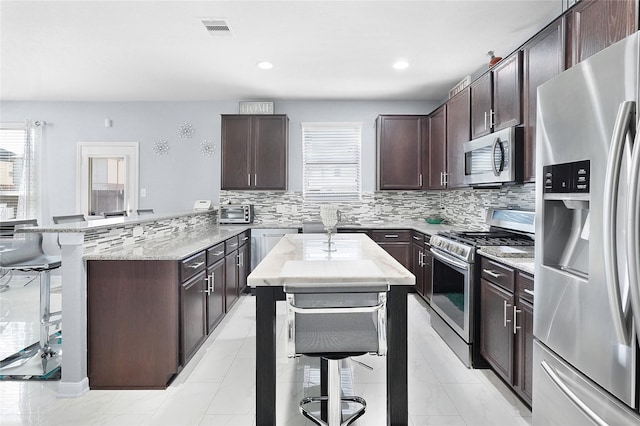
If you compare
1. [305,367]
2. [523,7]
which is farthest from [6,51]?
[523,7]

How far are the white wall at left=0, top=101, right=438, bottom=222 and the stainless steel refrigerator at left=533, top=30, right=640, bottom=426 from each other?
3910 millimetres

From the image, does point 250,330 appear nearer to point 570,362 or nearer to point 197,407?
point 197,407

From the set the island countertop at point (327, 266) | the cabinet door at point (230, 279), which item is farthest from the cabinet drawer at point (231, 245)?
the island countertop at point (327, 266)

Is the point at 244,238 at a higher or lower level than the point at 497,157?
lower

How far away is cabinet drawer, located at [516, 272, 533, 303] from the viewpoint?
1933mm

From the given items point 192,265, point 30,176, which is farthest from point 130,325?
point 30,176

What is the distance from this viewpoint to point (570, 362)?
4.41 feet

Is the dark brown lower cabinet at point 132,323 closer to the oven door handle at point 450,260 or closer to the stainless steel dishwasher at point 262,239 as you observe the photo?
the oven door handle at point 450,260

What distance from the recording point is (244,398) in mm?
2227

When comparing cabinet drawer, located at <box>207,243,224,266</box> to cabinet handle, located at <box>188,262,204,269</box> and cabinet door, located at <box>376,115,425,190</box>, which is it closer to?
cabinet handle, located at <box>188,262,204,269</box>

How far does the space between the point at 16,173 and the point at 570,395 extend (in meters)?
7.10

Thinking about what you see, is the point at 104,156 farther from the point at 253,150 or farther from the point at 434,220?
the point at 434,220

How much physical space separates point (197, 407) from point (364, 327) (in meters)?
1.32

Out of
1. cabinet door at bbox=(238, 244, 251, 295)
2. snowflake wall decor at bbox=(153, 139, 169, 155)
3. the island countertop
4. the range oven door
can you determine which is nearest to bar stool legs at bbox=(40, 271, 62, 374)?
cabinet door at bbox=(238, 244, 251, 295)
